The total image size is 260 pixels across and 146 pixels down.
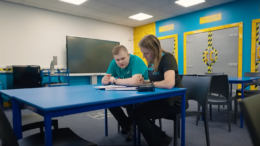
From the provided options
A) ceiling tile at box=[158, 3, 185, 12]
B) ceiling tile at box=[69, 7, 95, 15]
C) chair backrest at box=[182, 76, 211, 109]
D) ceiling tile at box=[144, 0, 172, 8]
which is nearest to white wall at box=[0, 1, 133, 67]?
ceiling tile at box=[69, 7, 95, 15]

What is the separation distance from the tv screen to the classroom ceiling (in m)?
0.80

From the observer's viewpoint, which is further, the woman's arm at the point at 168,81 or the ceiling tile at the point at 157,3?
the ceiling tile at the point at 157,3

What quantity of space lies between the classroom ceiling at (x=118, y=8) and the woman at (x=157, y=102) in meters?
3.17

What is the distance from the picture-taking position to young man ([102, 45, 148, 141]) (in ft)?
5.16

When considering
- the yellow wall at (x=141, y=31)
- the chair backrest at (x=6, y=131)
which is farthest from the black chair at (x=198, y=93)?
the yellow wall at (x=141, y=31)

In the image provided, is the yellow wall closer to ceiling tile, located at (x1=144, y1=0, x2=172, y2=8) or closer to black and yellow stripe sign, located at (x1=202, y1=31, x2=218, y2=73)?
ceiling tile, located at (x1=144, y1=0, x2=172, y2=8)

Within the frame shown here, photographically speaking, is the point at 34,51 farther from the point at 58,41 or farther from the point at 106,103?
the point at 106,103

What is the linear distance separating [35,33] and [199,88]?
448 cm

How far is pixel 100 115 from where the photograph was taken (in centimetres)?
303

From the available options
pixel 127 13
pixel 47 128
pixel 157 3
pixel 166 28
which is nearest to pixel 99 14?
pixel 127 13

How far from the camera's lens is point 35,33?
176 inches

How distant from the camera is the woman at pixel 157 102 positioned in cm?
132

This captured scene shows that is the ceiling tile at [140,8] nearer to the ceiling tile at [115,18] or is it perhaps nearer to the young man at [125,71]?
the ceiling tile at [115,18]

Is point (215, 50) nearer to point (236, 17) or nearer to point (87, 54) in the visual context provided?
point (236, 17)
